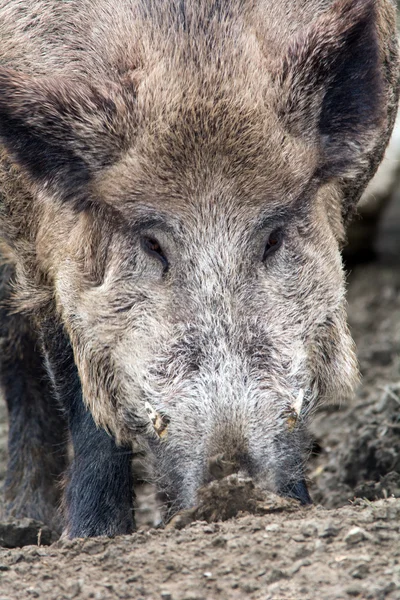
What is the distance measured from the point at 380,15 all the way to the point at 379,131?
1073 millimetres

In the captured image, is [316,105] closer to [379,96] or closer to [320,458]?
[379,96]

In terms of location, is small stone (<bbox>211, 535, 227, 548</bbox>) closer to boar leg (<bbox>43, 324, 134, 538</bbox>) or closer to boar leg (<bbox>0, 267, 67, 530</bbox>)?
boar leg (<bbox>43, 324, 134, 538</bbox>)

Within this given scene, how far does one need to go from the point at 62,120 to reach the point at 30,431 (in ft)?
8.82

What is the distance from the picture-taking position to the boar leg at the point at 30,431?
21.6ft

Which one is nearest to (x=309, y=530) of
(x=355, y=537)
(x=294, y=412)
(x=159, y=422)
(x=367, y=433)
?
(x=355, y=537)

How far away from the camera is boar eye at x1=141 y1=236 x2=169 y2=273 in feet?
14.8

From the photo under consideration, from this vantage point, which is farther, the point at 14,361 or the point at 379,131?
the point at 14,361

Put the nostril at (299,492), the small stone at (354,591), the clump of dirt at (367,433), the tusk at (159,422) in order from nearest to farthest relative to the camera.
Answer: the small stone at (354,591), the tusk at (159,422), the nostril at (299,492), the clump of dirt at (367,433)

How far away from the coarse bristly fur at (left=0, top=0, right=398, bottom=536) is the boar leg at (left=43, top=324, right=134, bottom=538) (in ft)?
0.06

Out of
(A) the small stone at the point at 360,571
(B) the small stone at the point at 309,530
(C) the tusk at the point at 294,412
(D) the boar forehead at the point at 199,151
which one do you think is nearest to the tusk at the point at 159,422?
(C) the tusk at the point at 294,412

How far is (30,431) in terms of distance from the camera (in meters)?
6.68

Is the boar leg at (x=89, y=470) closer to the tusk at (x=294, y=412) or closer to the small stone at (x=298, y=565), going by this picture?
the tusk at (x=294, y=412)

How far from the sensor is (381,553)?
3645 millimetres

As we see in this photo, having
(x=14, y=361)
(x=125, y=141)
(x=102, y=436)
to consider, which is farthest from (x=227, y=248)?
(x=14, y=361)
